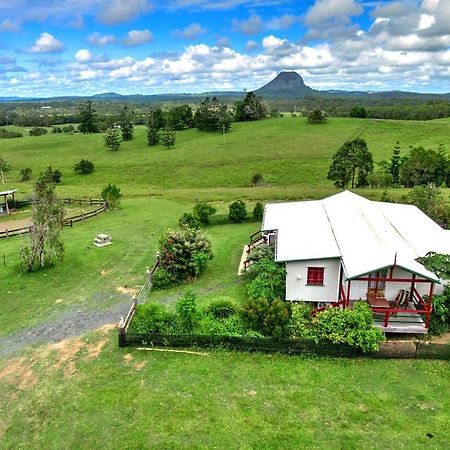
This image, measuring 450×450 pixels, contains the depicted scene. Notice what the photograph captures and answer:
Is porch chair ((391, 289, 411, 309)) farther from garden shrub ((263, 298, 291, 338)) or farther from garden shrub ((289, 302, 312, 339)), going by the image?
garden shrub ((263, 298, 291, 338))

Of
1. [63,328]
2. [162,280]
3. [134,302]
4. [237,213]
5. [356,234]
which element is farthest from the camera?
[237,213]

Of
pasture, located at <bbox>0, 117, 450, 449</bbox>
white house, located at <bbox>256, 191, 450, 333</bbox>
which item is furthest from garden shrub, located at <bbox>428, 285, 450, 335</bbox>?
pasture, located at <bbox>0, 117, 450, 449</bbox>

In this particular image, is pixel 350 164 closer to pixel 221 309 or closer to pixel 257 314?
pixel 221 309

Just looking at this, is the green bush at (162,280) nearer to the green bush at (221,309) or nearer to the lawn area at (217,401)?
the green bush at (221,309)

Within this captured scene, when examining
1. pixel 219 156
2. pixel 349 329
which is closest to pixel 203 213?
pixel 349 329

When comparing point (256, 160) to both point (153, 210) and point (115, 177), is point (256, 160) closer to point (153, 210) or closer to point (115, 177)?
point (115, 177)

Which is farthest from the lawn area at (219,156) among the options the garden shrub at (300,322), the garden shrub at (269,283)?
the garden shrub at (300,322)

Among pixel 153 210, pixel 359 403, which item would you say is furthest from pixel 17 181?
pixel 359 403
